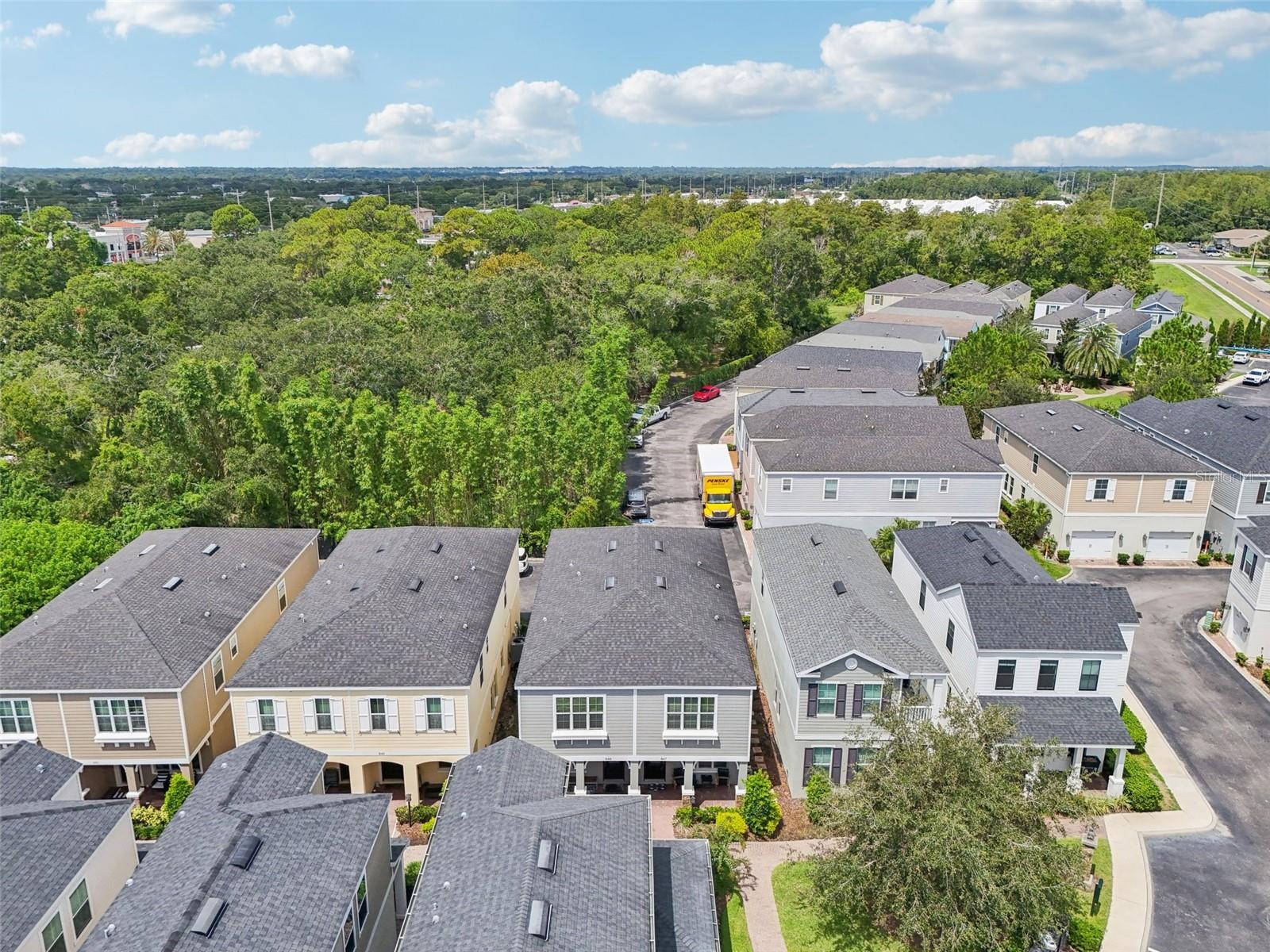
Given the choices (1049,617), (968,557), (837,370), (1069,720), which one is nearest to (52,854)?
(1069,720)

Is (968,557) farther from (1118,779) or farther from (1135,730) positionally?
(1118,779)

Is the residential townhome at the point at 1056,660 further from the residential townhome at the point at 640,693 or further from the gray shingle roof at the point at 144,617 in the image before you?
the gray shingle roof at the point at 144,617

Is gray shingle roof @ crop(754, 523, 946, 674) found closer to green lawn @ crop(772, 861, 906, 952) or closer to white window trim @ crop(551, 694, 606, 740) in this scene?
white window trim @ crop(551, 694, 606, 740)

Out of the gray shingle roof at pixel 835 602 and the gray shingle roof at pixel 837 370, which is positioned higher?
the gray shingle roof at pixel 837 370

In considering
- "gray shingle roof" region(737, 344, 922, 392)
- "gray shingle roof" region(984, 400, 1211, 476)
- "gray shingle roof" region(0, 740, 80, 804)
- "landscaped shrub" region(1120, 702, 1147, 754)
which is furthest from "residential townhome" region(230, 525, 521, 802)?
"gray shingle roof" region(737, 344, 922, 392)

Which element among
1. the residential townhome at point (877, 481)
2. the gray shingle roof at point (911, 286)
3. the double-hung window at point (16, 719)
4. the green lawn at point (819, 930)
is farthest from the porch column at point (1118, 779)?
the gray shingle roof at point (911, 286)
